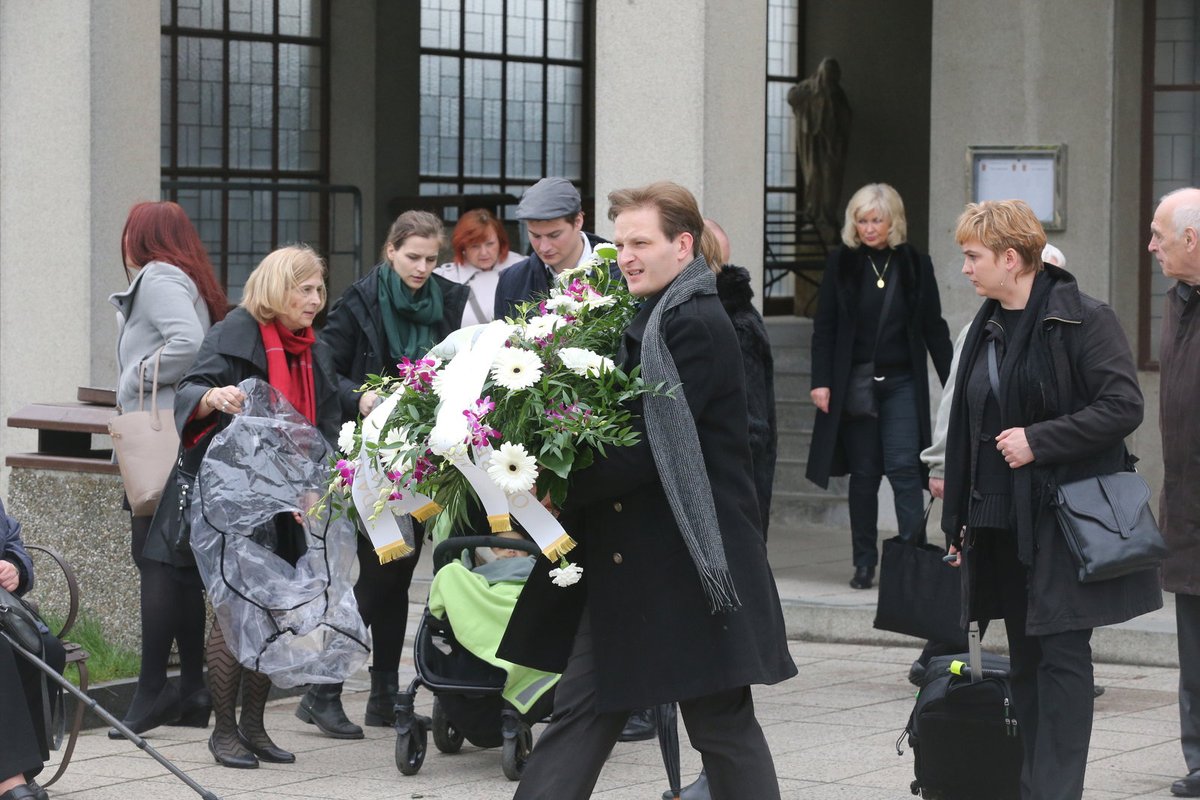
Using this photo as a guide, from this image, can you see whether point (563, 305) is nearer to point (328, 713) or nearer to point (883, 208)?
point (328, 713)

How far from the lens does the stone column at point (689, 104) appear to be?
29.2 feet

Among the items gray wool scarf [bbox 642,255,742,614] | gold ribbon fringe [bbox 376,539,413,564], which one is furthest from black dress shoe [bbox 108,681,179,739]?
gray wool scarf [bbox 642,255,742,614]

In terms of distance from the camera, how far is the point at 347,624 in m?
6.67

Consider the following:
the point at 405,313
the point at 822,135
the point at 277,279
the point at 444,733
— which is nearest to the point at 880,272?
the point at 405,313

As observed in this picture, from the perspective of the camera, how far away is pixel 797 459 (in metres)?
12.7

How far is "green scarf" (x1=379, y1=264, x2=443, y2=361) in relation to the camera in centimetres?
736

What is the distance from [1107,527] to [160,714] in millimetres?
3643

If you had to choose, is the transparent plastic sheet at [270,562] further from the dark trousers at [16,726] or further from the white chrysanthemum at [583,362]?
the white chrysanthemum at [583,362]

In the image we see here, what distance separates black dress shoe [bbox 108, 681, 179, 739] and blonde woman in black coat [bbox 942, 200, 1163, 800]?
3106mm

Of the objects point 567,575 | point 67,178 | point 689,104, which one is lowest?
point 567,575

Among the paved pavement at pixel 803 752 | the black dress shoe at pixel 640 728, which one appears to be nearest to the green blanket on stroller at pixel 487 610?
the paved pavement at pixel 803 752

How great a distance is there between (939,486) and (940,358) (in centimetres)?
304

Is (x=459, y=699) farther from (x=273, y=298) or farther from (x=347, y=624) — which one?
(x=273, y=298)

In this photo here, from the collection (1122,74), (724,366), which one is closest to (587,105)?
(1122,74)
